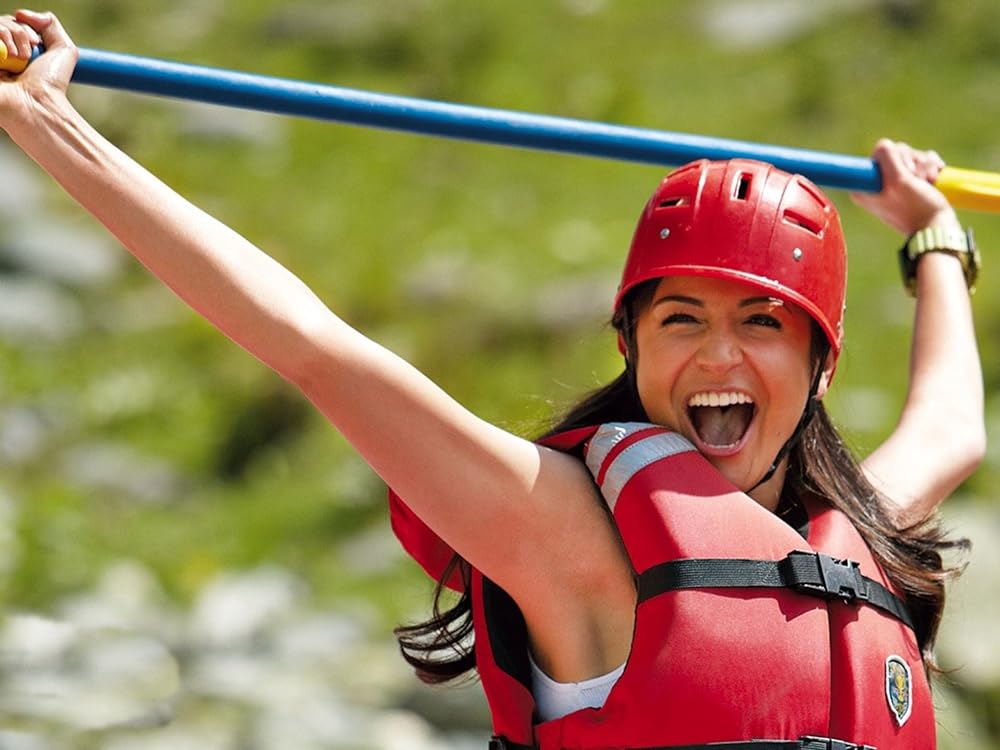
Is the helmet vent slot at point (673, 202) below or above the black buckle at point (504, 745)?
above

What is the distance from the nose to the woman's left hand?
3.75 ft

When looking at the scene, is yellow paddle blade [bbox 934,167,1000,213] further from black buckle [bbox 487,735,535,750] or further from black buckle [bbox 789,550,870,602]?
black buckle [bbox 487,735,535,750]

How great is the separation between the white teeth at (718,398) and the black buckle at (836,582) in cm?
28

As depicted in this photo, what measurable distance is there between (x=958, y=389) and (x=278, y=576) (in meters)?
4.43

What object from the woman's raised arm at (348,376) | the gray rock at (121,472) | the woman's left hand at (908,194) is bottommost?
the woman's raised arm at (348,376)

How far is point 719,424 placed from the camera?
340 cm

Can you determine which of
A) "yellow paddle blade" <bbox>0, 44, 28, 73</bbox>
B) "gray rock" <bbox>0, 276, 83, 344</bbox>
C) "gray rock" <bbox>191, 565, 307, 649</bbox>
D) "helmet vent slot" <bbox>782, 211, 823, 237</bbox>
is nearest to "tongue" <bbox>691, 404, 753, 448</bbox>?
"helmet vent slot" <bbox>782, 211, 823, 237</bbox>

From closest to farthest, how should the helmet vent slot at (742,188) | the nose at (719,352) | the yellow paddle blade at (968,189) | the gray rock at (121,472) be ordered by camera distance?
the nose at (719,352) < the helmet vent slot at (742,188) < the yellow paddle blade at (968,189) < the gray rock at (121,472)

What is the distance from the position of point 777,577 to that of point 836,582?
0.12 metres

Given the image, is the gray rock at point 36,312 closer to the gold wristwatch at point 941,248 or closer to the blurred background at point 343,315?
the blurred background at point 343,315

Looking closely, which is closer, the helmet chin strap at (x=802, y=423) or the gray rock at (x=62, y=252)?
the helmet chin strap at (x=802, y=423)

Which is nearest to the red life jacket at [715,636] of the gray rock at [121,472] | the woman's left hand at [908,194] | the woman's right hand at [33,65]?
the woman's right hand at [33,65]

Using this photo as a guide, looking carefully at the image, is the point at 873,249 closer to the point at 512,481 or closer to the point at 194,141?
the point at 194,141

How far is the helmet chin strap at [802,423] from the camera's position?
3.45 m
